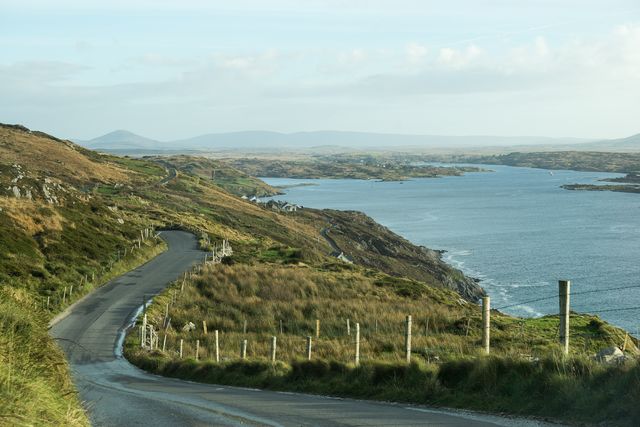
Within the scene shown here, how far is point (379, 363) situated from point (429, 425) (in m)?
4.35

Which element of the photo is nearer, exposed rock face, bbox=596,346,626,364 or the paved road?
the paved road

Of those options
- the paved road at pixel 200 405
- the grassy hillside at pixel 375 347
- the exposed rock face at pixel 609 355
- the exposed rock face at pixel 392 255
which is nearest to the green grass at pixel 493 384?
the grassy hillside at pixel 375 347

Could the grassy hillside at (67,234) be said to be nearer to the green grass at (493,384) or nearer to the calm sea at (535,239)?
the green grass at (493,384)

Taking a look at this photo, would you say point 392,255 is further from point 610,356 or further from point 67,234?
point 610,356

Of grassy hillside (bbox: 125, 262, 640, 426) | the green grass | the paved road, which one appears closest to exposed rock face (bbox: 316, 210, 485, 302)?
grassy hillside (bbox: 125, 262, 640, 426)

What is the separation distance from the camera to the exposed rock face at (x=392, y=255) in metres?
74.7

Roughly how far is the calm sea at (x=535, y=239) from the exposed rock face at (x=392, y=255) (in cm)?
256

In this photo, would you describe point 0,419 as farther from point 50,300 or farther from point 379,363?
point 50,300

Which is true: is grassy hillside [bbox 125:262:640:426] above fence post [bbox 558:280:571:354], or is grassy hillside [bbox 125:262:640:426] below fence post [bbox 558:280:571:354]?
below

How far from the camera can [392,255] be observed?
91812 millimetres

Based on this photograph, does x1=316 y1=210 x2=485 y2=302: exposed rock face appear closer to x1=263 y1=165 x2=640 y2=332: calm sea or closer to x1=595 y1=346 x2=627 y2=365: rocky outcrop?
x1=263 y1=165 x2=640 y2=332: calm sea

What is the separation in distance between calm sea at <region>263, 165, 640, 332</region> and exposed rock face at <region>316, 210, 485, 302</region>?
2557mm

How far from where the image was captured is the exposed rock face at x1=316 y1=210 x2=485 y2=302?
74688 millimetres

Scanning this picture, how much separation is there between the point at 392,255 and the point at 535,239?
Result: 969 inches
